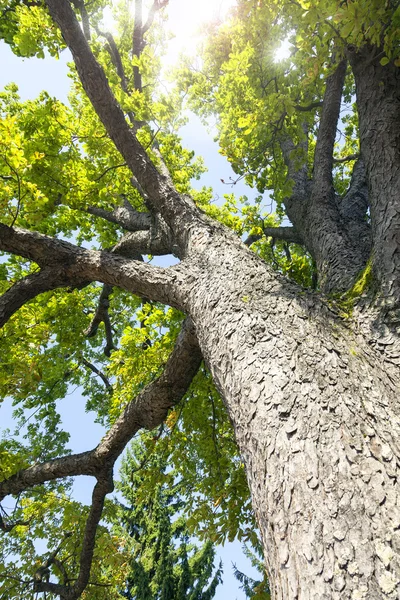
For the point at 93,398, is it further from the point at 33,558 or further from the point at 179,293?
the point at 179,293

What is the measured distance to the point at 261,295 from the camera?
2395 millimetres

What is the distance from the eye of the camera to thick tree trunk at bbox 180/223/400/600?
1143 millimetres

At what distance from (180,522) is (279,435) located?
944 cm

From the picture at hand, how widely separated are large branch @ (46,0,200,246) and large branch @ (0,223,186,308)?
0.63m

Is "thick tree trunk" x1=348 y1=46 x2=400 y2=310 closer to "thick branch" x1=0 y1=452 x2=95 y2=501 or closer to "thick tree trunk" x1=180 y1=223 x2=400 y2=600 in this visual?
"thick tree trunk" x1=180 y1=223 x2=400 y2=600

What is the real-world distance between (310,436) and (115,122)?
11.2 ft

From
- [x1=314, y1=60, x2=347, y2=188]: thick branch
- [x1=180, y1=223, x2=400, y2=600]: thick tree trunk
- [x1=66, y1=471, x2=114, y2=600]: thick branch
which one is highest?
[x1=314, y1=60, x2=347, y2=188]: thick branch

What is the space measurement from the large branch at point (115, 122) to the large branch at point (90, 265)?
0.63m

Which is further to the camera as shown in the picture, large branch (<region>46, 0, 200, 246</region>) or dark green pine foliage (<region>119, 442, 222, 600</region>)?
dark green pine foliage (<region>119, 442, 222, 600</region>)

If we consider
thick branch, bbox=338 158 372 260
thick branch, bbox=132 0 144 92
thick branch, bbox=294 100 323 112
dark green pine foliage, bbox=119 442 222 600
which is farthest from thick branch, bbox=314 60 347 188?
dark green pine foliage, bbox=119 442 222 600

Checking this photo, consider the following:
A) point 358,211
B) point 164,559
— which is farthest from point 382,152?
point 164,559

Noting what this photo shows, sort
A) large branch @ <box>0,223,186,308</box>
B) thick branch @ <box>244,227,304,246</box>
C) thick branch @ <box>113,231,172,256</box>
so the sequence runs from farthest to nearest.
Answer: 1. thick branch @ <box>244,227,304,246</box>
2. thick branch @ <box>113,231,172,256</box>
3. large branch @ <box>0,223,186,308</box>

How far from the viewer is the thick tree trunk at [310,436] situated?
3.75ft

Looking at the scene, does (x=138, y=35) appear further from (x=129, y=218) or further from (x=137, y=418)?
(x=137, y=418)
